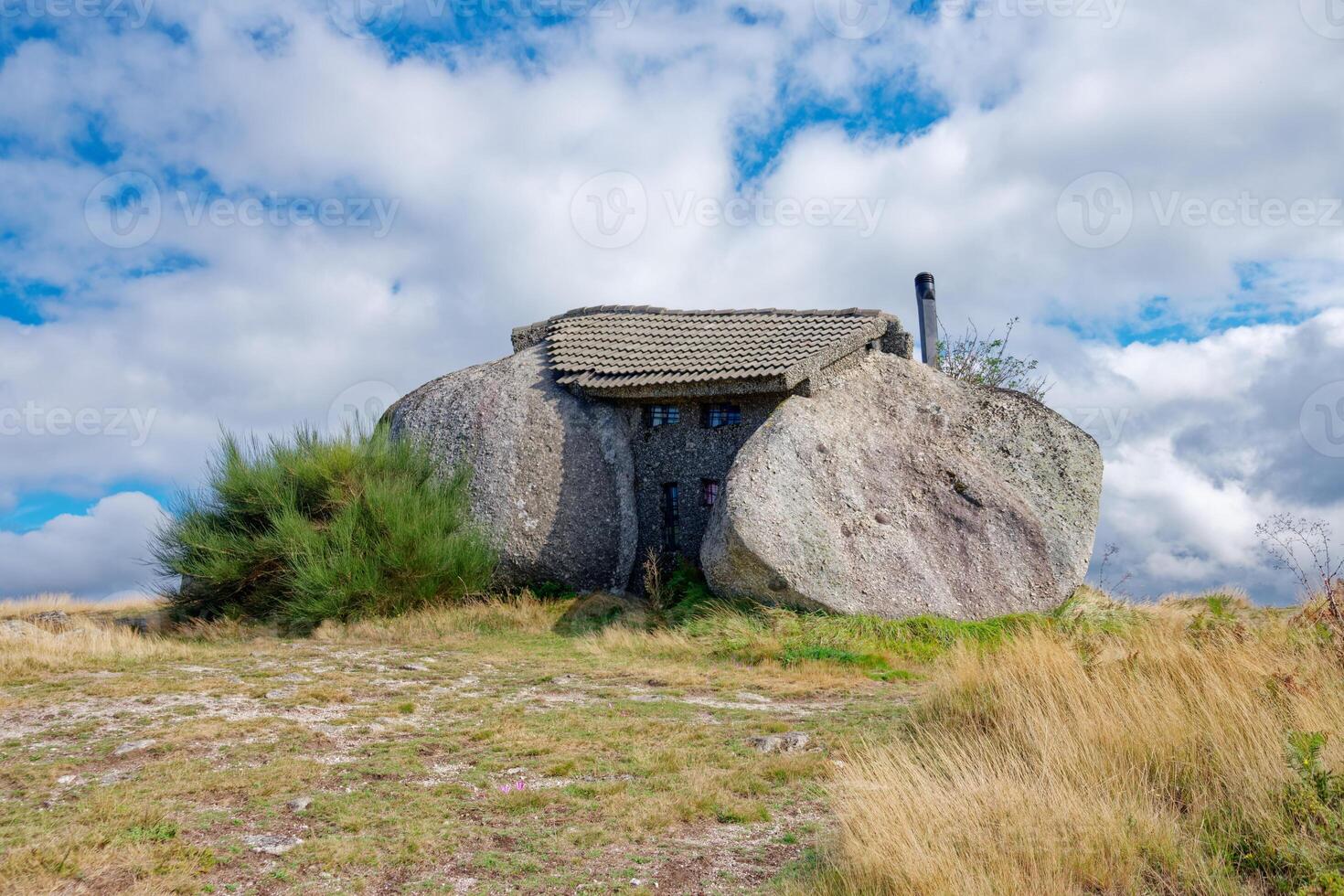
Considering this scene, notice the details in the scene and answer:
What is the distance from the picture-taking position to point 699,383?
556 inches

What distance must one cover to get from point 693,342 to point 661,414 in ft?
4.59

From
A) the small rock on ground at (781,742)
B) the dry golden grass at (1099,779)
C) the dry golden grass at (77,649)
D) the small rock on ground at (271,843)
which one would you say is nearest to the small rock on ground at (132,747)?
the small rock on ground at (271,843)

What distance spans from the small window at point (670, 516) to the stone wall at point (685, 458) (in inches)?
2.5

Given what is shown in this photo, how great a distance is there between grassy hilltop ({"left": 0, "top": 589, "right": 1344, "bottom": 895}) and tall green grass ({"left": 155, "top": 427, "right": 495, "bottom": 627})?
3.67 m

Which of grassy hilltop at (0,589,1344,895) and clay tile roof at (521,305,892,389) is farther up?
clay tile roof at (521,305,892,389)

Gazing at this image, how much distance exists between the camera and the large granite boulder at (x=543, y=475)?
14.3 m

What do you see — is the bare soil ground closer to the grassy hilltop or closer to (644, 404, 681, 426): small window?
the grassy hilltop

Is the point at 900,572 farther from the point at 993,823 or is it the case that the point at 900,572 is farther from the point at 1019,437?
the point at 993,823

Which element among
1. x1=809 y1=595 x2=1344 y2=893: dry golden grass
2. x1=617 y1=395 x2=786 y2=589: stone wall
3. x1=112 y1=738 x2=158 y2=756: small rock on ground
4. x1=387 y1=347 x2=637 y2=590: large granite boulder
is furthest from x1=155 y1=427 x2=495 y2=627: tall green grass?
x1=809 y1=595 x2=1344 y2=893: dry golden grass

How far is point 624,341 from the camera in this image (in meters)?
16.0

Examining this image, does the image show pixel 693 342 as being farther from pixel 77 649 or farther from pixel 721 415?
pixel 77 649

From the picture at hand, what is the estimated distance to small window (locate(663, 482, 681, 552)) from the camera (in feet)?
47.9

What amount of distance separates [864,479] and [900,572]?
1464mm

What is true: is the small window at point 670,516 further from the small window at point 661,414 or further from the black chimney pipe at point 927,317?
the black chimney pipe at point 927,317
